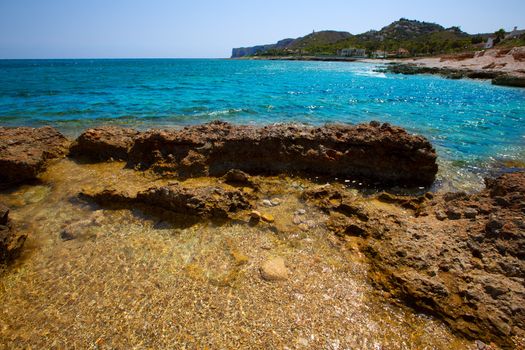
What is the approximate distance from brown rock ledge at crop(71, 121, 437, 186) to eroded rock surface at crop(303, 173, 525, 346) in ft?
5.40

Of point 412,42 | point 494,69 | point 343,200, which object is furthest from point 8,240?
point 412,42

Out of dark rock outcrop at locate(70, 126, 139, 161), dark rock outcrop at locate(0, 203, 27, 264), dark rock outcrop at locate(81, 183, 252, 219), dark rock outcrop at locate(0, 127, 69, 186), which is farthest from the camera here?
dark rock outcrop at locate(70, 126, 139, 161)

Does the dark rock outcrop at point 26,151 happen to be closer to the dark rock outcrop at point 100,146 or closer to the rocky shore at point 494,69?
the dark rock outcrop at point 100,146

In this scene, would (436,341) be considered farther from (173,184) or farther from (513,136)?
(513,136)

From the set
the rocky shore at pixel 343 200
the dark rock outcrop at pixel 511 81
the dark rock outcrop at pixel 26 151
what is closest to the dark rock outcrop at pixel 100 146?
the rocky shore at pixel 343 200

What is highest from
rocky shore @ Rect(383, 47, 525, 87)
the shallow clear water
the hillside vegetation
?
the hillside vegetation

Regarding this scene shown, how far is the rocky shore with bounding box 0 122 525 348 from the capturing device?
385cm

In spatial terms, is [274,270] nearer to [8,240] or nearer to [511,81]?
[8,240]

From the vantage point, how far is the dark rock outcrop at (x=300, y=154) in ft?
24.5

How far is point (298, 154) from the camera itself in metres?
7.66

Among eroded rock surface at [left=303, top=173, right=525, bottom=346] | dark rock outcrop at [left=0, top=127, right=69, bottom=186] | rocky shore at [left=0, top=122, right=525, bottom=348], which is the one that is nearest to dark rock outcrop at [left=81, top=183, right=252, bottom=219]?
rocky shore at [left=0, top=122, right=525, bottom=348]

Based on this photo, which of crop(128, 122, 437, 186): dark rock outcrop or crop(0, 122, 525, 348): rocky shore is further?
crop(128, 122, 437, 186): dark rock outcrop

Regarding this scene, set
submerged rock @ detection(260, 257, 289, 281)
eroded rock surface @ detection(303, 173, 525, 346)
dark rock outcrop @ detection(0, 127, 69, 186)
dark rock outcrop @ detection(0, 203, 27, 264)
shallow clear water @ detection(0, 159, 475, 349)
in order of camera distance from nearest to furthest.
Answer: shallow clear water @ detection(0, 159, 475, 349), eroded rock surface @ detection(303, 173, 525, 346), submerged rock @ detection(260, 257, 289, 281), dark rock outcrop @ detection(0, 203, 27, 264), dark rock outcrop @ detection(0, 127, 69, 186)

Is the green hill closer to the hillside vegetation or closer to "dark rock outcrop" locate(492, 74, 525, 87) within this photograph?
the hillside vegetation
